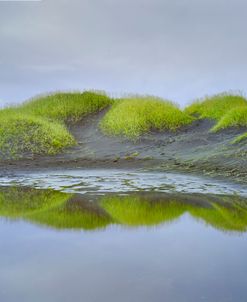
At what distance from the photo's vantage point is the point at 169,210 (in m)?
8.27

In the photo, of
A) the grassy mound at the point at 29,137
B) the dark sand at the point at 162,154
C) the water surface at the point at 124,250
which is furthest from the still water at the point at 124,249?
the grassy mound at the point at 29,137

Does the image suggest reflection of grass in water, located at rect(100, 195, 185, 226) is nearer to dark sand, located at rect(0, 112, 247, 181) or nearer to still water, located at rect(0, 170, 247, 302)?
still water, located at rect(0, 170, 247, 302)

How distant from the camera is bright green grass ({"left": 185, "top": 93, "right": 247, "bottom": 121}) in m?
23.3

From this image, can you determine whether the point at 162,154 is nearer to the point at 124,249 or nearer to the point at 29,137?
the point at 29,137

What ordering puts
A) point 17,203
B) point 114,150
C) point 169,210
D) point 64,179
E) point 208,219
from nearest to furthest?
1. point 208,219
2. point 169,210
3. point 17,203
4. point 64,179
5. point 114,150

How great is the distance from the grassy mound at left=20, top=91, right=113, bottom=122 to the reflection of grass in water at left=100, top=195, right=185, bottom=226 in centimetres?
1625

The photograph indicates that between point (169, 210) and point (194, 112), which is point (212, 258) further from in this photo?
point (194, 112)

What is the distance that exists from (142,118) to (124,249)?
56.5 feet

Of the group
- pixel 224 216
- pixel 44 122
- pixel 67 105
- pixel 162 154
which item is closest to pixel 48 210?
pixel 224 216

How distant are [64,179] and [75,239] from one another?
7.40m

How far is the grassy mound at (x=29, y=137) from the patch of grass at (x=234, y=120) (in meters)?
6.38

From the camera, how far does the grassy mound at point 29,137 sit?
18859mm

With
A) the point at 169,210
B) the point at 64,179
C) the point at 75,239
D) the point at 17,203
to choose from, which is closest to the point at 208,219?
the point at 169,210

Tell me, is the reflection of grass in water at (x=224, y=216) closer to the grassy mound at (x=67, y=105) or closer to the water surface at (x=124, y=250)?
the water surface at (x=124, y=250)
